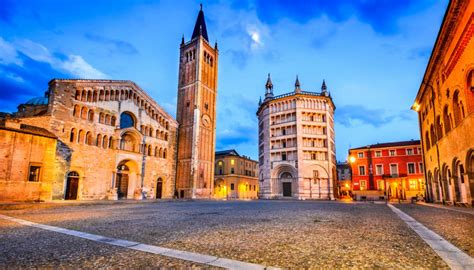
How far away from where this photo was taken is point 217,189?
203 feet

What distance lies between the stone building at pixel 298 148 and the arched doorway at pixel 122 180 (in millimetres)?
26347

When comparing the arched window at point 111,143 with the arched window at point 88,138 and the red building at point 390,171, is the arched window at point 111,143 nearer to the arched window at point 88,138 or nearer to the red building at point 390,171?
the arched window at point 88,138

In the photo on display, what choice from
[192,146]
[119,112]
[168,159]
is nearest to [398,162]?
[192,146]

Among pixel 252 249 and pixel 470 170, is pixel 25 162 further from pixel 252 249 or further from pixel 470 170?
pixel 470 170

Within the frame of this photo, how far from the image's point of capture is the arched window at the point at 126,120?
108ft

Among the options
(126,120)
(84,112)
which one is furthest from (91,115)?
(126,120)

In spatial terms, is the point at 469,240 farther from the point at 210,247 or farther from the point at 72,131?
the point at 72,131

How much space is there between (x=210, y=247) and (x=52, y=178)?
2410 cm

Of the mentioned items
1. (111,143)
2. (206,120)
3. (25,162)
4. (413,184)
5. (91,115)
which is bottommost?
(413,184)

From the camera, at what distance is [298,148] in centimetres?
4784

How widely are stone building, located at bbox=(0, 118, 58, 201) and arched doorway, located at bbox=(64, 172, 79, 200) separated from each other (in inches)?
142

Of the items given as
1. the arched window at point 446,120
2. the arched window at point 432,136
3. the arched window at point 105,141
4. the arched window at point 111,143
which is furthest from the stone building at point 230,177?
the arched window at point 446,120

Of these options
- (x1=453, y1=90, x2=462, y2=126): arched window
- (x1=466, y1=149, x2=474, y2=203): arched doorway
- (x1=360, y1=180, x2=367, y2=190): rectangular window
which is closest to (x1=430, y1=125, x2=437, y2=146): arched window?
(x1=453, y1=90, x2=462, y2=126): arched window

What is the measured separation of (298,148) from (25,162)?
1556 inches
